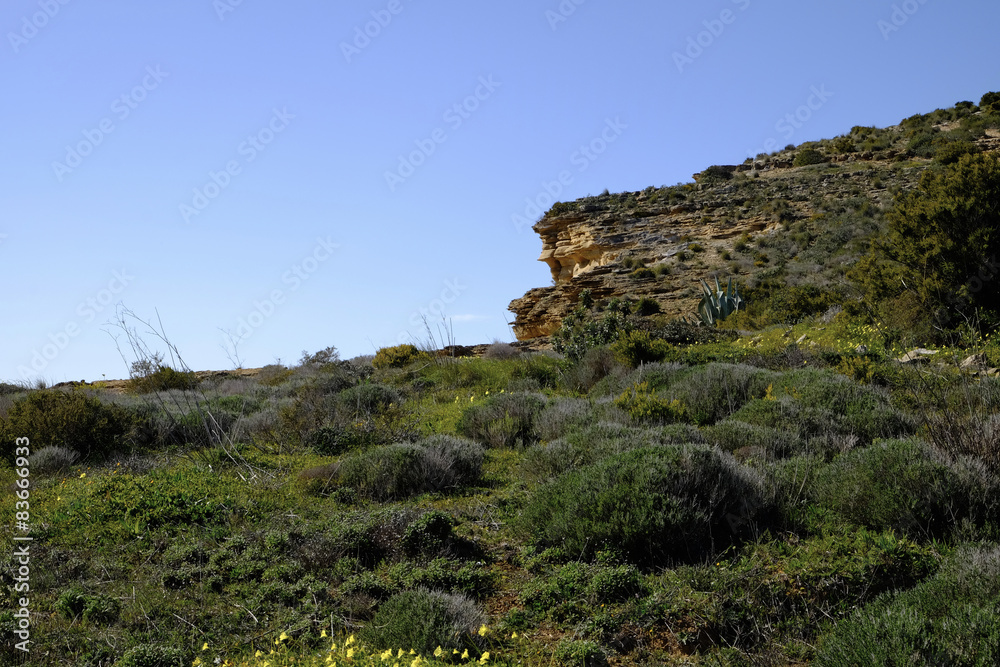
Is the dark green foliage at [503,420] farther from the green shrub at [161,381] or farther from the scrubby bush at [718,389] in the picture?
the green shrub at [161,381]

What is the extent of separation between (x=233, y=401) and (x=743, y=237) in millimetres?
24113

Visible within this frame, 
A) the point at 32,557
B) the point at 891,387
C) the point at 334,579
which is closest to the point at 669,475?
the point at 334,579

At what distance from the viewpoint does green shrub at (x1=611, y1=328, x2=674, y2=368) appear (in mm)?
11430

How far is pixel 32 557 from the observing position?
16.7 feet

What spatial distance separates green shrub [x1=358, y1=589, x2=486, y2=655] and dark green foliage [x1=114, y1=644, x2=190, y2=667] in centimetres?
96

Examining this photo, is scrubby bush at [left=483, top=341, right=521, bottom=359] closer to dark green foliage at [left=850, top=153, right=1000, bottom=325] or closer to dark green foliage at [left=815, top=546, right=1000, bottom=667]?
dark green foliage at [left=850, top=153, right=1000, bottom=325]

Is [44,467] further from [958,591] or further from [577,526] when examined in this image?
[958,591]

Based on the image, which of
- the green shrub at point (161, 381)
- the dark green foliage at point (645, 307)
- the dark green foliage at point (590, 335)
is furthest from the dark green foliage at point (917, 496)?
the dark green foliage at point (645, 307)

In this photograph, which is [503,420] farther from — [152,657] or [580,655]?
[152,657]

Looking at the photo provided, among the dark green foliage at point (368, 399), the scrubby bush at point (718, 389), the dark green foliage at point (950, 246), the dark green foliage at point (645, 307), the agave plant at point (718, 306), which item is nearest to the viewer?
the scrubby bush at point (718, 389)

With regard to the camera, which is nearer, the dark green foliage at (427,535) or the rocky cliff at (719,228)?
the dark green foliage at (427,535)

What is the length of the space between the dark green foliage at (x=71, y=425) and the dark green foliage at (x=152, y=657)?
5682mm

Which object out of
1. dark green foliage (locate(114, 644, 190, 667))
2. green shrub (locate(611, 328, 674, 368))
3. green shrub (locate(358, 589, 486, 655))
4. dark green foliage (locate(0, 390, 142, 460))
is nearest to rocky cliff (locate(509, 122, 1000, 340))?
green shrub (locate(611, 328, 674, 368))

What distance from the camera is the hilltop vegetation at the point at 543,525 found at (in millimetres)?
3959
